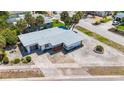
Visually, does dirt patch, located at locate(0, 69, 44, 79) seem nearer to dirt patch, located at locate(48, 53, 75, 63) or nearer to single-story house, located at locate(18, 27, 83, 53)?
dirt patch, located at locate(48, 53, 75, 63)

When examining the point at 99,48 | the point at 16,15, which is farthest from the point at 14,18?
the point at 99,48

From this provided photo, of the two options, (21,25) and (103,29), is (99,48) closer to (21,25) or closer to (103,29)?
(103,29)

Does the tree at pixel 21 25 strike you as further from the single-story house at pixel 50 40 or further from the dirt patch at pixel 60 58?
the dirt patch at pixel 60 58

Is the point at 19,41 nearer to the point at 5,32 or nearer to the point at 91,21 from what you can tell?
the point at 5,32

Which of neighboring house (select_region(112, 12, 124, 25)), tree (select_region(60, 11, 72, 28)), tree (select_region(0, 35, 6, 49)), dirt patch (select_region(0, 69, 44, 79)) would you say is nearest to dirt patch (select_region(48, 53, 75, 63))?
dirt patch (select_region(0, 69, 44, 79))

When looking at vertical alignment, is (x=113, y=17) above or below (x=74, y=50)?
above
